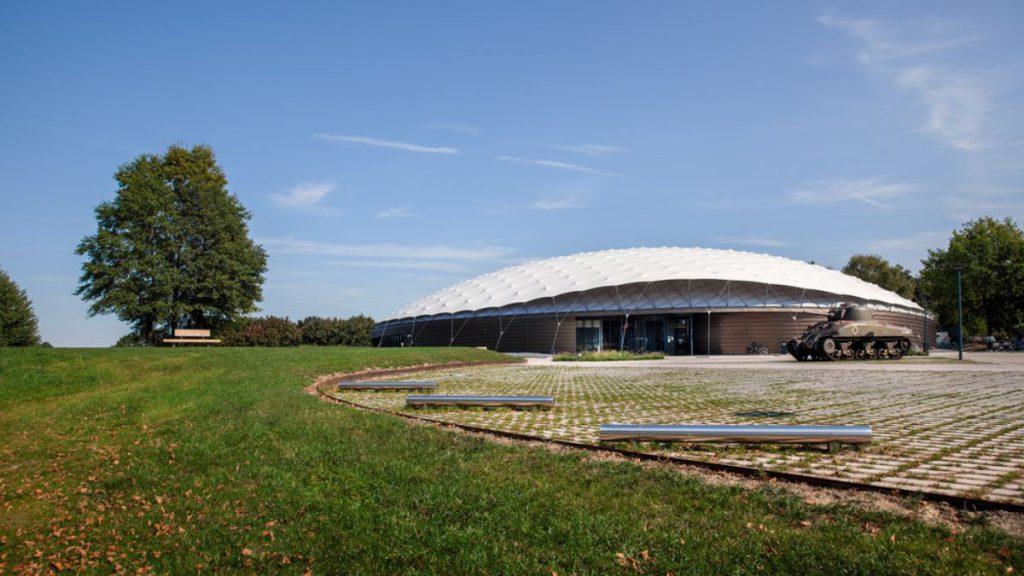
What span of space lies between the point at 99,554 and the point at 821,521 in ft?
18.4

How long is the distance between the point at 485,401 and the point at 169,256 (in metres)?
33.0

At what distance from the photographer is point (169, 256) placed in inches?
1439

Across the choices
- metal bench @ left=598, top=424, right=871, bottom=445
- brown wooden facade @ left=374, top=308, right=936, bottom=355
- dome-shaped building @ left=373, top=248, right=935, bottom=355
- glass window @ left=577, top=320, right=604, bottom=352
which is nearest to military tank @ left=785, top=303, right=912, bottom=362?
brown wooden facade @ left=374, top=308, right=936, bottom=355

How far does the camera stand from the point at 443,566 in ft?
13.6

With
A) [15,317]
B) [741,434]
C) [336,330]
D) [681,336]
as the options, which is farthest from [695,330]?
[15,317]

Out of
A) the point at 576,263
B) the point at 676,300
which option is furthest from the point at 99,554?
the point at 576,263

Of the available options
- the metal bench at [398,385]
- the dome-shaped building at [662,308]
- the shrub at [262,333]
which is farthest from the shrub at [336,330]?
the metal bench at [398,385]

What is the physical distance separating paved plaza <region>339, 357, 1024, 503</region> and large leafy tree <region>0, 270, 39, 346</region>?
152 feet

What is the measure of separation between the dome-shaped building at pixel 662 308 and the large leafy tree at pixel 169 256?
15.9m

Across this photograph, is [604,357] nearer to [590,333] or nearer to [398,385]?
[590,333]

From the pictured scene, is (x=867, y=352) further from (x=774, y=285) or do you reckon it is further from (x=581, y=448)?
(x=581, y=448)

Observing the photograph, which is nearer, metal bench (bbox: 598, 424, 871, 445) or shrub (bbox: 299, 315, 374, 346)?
metal bench (bbox: 598, 424, 871, 445)

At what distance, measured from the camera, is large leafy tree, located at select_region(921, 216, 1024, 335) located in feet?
194

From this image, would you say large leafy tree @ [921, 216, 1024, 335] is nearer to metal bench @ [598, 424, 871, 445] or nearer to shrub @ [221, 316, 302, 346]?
shrub @ [221, 316, 302, 346]
